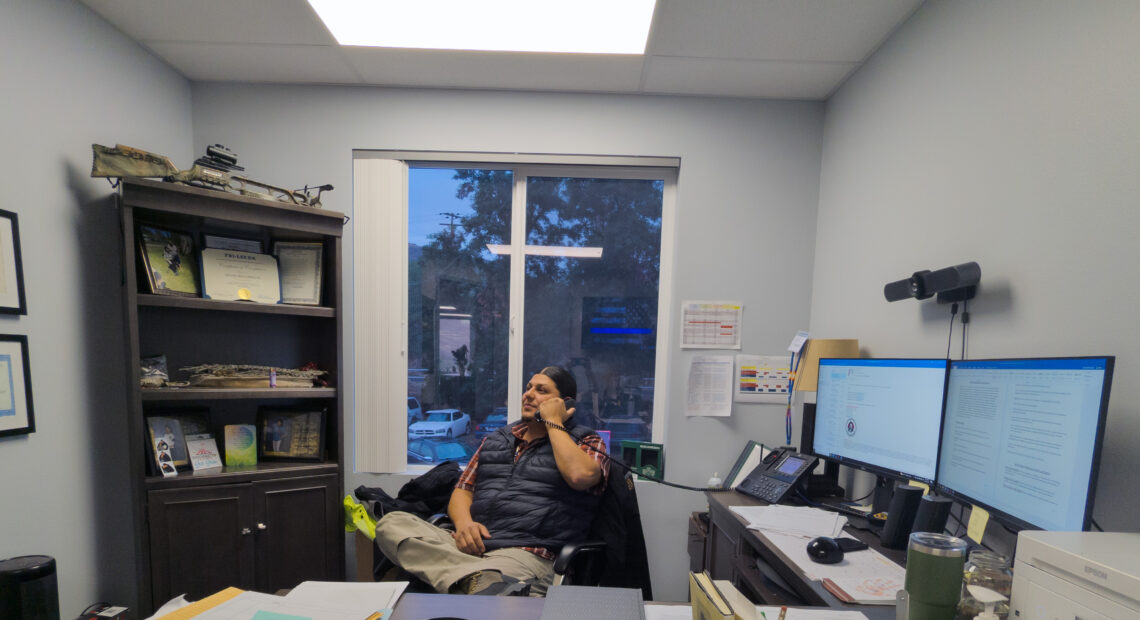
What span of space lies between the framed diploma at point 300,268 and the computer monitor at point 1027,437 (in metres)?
2.53

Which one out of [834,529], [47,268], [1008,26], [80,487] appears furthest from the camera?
[80,487]

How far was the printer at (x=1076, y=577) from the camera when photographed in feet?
2.15

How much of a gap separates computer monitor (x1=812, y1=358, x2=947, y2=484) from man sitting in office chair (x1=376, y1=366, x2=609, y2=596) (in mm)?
910

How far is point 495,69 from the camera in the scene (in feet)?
7.13

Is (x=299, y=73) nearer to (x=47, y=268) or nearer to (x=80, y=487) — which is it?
(x=47, y=268)

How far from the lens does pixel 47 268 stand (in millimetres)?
1705

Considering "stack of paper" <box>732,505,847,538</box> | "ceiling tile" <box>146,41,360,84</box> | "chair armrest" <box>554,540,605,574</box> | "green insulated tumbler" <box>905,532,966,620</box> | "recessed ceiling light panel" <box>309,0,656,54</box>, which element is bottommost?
"chair armrest" <box>554,540,605,574</box>

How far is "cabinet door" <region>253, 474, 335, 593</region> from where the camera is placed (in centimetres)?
203

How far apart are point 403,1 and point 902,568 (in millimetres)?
2485

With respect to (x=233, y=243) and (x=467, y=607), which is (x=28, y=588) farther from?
(x=467, y=607)

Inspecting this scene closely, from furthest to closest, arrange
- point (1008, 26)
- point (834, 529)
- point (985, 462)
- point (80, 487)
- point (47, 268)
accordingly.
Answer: point (80, 487) → point (47, 268) → point (834, 529) → point (1008, 26) → point (985, 462)

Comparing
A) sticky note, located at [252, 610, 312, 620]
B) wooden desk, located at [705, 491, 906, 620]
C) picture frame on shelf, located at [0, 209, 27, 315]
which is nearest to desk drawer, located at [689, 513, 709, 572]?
wooden desk, located at [705, 491, 906, 620]

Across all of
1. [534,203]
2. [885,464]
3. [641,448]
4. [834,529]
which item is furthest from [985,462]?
[534,203]

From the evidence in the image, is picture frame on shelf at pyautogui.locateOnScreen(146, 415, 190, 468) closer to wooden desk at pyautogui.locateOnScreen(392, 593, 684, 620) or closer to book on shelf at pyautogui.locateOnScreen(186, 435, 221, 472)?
book on shelf at pyautogui.locateOnScreen(186, 435, 221, 472)
